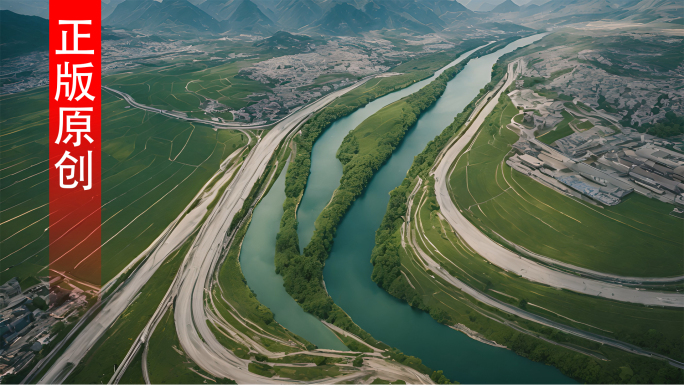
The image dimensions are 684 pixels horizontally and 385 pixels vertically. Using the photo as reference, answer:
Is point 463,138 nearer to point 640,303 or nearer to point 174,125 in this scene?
point 640,303

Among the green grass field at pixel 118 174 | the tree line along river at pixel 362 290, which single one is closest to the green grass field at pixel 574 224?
the tree line along river at pixel 362 290

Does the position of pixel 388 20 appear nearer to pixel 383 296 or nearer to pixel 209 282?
pixel 383 296

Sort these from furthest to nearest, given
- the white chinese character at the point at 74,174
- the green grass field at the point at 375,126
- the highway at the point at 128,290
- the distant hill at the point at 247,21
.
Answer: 1. the distant hill at the point at 247,21
2. the green grass field at the point at 375,126
3. the white chinese character at the point at 74,174
4. the highway at the point at 128,290

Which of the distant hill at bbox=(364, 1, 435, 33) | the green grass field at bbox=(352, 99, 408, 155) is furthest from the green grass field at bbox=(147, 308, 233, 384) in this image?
the distant hill at bbox=(364, 1, 435, 33)

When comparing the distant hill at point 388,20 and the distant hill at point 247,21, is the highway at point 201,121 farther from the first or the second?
the distant hill at point 388,20

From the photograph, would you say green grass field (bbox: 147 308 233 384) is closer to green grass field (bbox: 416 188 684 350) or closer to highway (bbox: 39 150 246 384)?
highway (bbox: 39 150 246 384)

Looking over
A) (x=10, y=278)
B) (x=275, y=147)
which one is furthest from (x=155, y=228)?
(x=275, y=147)
